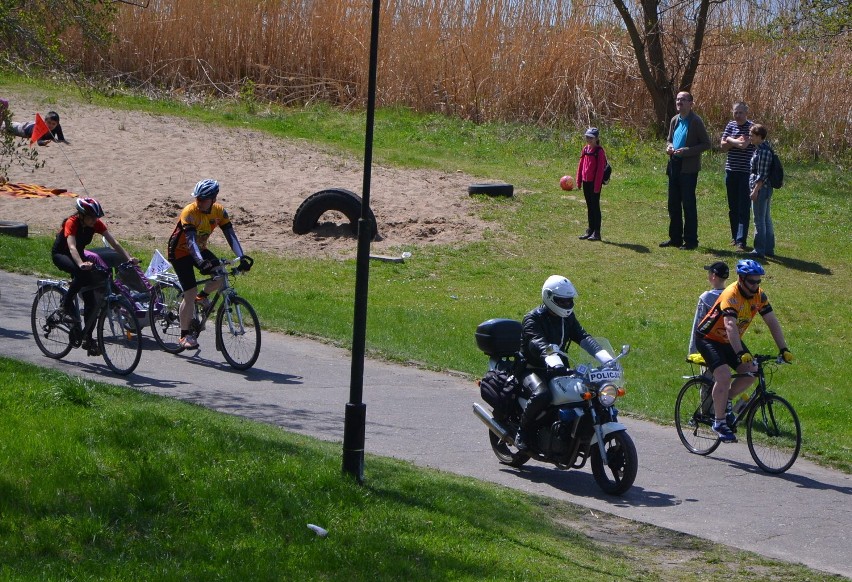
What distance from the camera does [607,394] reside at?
9.42m

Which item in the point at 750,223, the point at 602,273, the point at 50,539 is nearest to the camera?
the point at 50,539

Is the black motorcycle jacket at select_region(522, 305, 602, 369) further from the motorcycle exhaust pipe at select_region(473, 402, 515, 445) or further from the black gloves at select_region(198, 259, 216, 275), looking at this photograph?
the black gloves at select_region(198, 259, 216, 275)

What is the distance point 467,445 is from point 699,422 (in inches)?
92.1

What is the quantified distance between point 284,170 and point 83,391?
51.2ft

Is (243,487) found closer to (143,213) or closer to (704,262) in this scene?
(704,262)

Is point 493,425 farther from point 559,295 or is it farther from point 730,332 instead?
point 730,332

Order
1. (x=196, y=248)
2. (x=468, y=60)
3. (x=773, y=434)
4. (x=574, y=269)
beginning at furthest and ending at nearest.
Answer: (x=468, y=60) < (x=574, y=269) < (x=196, y=248) < (x=773, y=434)

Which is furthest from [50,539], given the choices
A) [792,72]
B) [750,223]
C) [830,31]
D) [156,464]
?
[792,72]

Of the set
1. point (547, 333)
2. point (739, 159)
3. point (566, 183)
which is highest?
point (739, 159)

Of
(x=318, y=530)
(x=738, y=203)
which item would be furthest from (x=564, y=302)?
(x=738, y=203)

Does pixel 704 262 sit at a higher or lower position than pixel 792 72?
lower

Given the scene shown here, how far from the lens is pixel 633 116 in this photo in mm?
29250

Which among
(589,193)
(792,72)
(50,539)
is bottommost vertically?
(50,539)

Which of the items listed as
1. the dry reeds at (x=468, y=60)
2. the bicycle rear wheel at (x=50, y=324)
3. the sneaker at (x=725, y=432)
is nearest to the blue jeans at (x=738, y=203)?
the dry reeds at (x=468, y=60)
